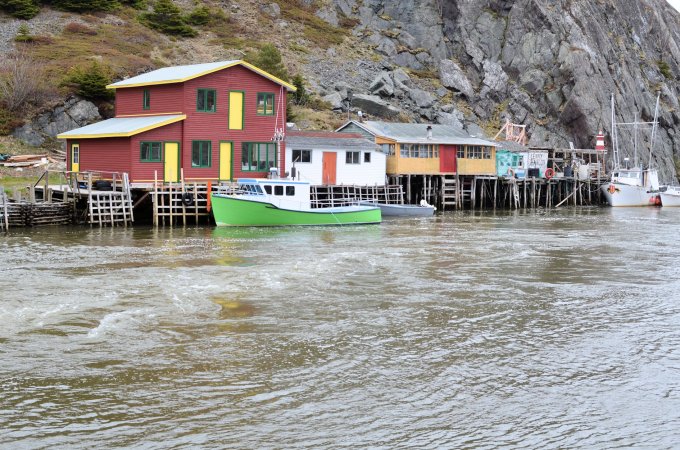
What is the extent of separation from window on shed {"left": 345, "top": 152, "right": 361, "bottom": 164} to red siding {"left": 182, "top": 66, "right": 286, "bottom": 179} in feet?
21.7

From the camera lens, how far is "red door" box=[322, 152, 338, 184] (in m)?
53.8

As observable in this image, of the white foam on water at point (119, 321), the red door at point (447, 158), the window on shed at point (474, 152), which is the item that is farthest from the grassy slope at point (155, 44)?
the white foam on water at point (119, 321)

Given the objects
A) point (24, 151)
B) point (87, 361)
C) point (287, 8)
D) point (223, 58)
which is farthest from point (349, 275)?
point (287, 8)

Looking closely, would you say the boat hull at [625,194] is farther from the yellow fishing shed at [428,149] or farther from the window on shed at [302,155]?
the window on shed at [302,155]

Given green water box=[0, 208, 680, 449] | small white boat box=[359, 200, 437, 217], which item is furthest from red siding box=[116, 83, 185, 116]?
green water box=[0, 208, 680, 449]

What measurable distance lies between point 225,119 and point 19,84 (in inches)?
760

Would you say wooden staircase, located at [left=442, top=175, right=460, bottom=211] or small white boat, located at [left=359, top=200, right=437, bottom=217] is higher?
wooden staircase, located at [left=442, top=175, right=460, bottom=211]

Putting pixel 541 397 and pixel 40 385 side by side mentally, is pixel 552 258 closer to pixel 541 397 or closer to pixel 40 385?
pixel 541 397

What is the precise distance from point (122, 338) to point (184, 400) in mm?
4551

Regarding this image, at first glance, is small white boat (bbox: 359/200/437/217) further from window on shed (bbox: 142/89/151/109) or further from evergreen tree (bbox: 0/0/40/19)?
evergreen tree (bbox: 0/0/40/19)

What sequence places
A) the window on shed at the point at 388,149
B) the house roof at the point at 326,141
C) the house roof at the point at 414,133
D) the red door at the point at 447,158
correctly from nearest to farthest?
1. the house roof at the point at 326,141
2. the window on shed at the point at 388,149
3. the house roof at the point at 414,133
4. the red door at the point at 447,158

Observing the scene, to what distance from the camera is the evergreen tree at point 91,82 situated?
60594mm

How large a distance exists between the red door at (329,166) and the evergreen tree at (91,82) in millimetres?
17589

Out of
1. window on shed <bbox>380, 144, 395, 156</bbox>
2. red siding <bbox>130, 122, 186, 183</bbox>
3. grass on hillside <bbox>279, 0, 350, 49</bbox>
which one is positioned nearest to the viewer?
red siding <bbox>130, 122, 186, 183</bbox>
